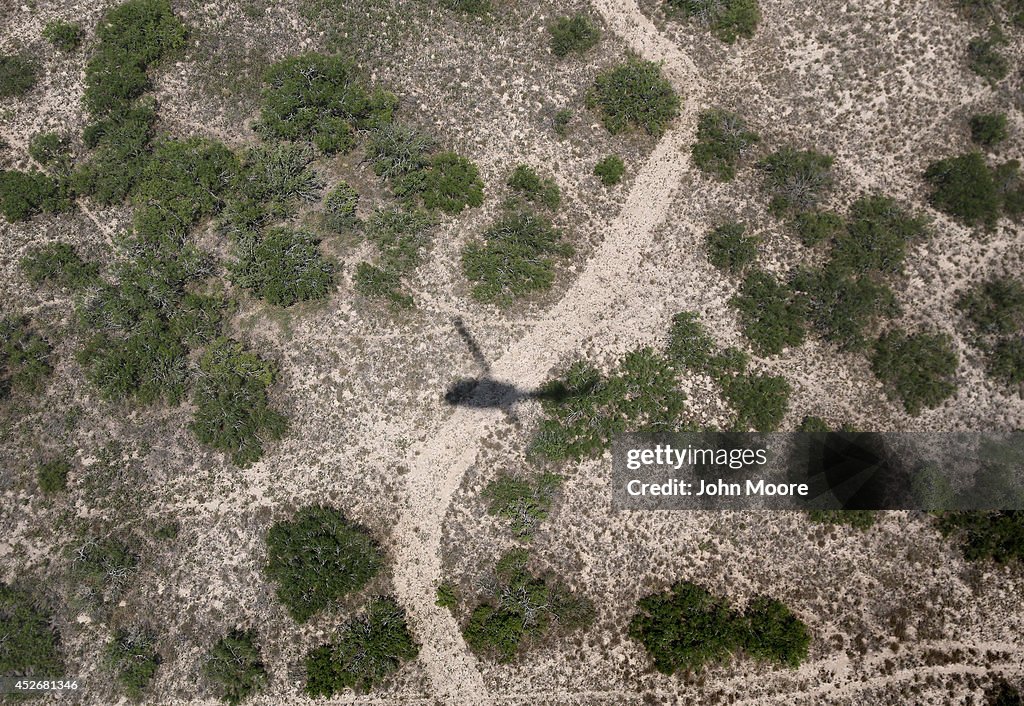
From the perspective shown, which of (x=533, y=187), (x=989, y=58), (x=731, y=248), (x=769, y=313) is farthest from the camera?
(x=533, y=187)

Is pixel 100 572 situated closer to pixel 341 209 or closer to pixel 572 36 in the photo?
pixel 341 209

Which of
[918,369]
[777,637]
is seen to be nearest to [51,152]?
[777,637]

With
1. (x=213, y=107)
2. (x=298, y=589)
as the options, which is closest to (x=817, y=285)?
(x=298, y=589)

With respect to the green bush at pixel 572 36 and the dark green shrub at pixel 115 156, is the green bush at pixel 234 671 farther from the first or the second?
the green bush at pixel 572 36

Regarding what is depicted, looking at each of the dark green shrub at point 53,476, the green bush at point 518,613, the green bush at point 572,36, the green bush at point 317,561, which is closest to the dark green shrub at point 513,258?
the green bush at point 572,36

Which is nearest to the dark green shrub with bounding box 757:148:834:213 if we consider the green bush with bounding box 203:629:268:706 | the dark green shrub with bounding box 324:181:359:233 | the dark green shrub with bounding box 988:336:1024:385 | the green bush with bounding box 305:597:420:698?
the dark green shrub with bounding box 988:336:1024:385

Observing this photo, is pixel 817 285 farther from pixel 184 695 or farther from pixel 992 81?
pixel 184 695
